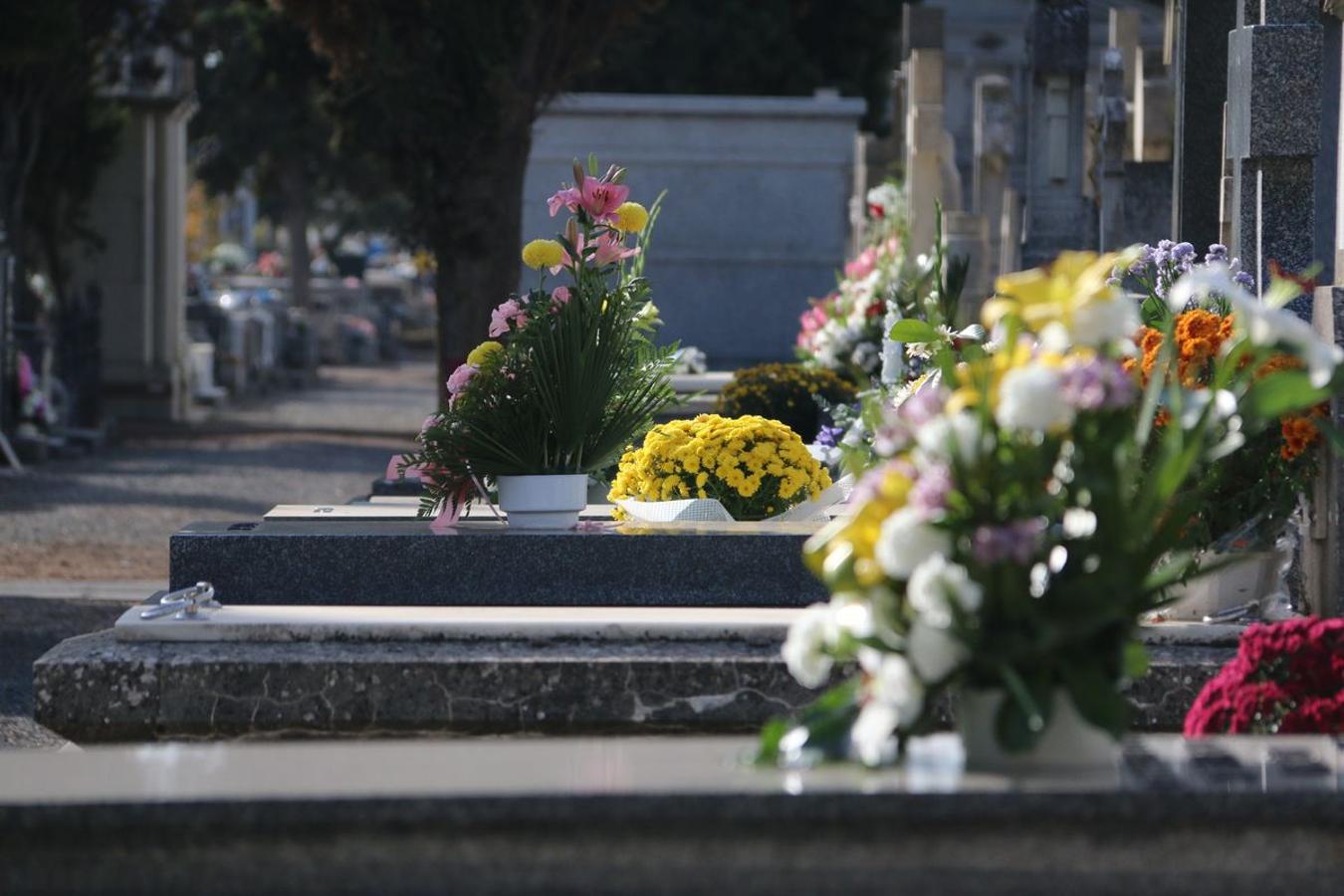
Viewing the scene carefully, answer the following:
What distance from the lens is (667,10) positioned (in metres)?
28.7

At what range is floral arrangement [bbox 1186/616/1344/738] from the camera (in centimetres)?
417

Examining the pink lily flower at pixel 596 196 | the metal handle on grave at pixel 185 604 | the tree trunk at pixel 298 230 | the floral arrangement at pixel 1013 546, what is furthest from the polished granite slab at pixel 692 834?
the tree trunk at pixel 298 230

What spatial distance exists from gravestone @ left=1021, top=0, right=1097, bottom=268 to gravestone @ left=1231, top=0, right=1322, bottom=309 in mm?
6090

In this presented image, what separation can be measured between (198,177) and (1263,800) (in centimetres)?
5186

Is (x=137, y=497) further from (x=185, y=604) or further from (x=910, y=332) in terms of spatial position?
(x=910, y=332)

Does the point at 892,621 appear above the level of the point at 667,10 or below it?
below

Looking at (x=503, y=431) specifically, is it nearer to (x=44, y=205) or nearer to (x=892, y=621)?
(x=892, y=621)

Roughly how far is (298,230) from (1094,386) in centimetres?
5073

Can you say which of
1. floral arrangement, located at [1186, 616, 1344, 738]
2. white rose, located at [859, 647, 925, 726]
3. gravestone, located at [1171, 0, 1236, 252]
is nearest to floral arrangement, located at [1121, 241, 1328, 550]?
floral arrangement, located at [1186, 616, 1344, 738]

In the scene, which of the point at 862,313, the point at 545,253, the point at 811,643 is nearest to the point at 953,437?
the point at 811,643

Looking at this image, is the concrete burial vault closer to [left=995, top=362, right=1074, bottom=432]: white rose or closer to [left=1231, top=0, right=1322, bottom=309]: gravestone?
[left=995, top=362, right=1074, bottom=432]: white rose

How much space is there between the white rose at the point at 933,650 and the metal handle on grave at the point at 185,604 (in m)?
2.36

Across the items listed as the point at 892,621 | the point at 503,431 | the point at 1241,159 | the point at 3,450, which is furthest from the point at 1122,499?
the point at 3,450

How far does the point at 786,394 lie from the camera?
11109mm
